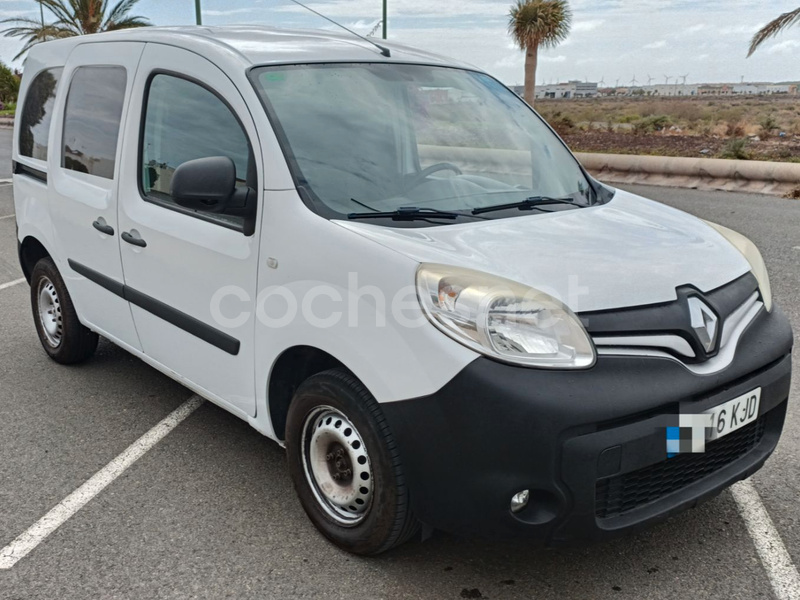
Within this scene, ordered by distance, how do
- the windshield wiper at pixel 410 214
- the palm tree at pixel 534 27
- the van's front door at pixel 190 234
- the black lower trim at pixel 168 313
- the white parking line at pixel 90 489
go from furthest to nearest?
the palm tree at pixel 534 27 → the black lower trim at pixel 168 313 → the van's front door at pixel 190 234 → the white parking line at pixel 90 489 → the windshield wiper at pixel 410 214

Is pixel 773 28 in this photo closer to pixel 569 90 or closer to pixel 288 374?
pixel 288 374

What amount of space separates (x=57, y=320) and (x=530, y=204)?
306 centimetres

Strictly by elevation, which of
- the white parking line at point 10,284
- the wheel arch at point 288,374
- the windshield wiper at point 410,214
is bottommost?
the white parking line at point 10,284

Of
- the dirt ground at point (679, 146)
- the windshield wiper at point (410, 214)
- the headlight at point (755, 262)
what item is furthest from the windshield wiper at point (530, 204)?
the dirt ground at point (679, 146)

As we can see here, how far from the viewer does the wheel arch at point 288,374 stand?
2829 mm

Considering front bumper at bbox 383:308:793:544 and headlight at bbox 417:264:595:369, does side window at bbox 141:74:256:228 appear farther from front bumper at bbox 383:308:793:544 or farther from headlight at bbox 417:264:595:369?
front bumper at bbox 383:308:793:544

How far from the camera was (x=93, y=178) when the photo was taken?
398cm

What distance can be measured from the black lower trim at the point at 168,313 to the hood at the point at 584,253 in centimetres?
76

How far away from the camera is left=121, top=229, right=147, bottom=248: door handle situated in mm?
3529

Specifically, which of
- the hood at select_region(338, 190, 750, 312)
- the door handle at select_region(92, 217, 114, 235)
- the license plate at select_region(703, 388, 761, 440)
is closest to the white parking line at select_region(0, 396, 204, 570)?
the door handle at select_region(92, 217, 114, 235)

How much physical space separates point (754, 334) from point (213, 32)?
2507mm

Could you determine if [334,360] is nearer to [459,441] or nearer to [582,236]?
[459,441]

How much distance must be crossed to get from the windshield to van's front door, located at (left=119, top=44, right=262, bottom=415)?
0.72 feet

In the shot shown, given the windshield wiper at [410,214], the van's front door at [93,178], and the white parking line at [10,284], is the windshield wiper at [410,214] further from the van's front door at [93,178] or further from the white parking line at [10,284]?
the white parking line at [10,284]
